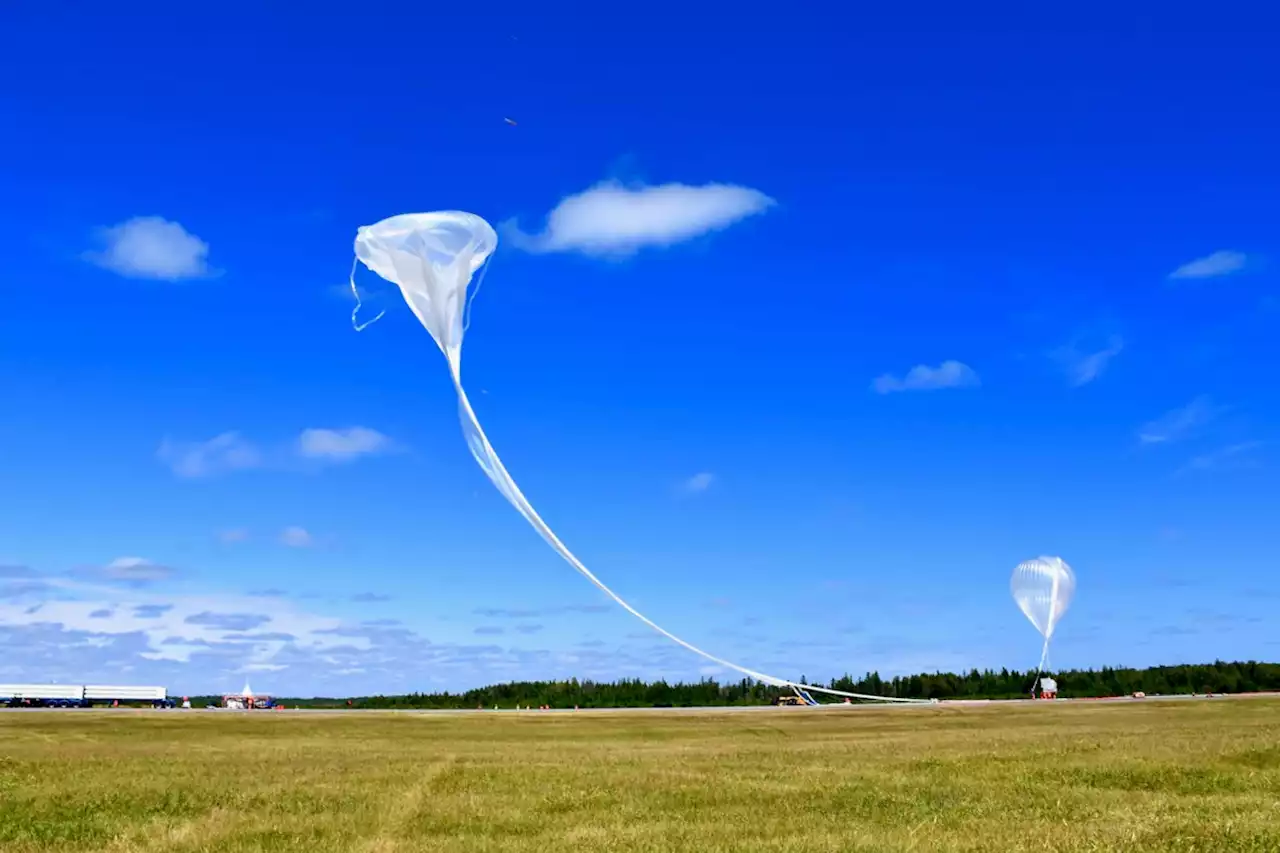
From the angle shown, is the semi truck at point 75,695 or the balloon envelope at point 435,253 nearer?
the balloon envelope at point 435,253

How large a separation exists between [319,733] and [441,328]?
162 ft

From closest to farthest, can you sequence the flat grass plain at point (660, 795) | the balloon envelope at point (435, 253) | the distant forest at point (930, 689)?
the flat grass plain at point (660, 795)
the balloon envelope at point (435, 253)
the distant forest at point (930, 689)

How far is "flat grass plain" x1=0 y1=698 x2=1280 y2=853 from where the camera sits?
20297 millimetres

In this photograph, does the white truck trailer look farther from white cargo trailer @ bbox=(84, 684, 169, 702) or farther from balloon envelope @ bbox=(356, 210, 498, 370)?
balloon envelope @ bbox=(356, 210, 498, 370)

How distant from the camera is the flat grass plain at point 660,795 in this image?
66.6 feet

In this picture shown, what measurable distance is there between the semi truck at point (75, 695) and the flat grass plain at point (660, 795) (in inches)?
4007

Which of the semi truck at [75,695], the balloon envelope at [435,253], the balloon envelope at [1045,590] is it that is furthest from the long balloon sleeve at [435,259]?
the semi truck at [75,695]

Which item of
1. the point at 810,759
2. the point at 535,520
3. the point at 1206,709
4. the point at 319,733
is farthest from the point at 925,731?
the point at 535,520

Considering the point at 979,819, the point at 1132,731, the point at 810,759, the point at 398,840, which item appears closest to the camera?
the point at 398,840

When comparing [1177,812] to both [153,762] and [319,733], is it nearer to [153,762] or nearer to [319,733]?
[153,762]

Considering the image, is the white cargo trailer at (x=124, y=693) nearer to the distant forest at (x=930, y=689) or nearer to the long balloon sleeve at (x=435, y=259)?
the distant forest at (x=930, y=689)

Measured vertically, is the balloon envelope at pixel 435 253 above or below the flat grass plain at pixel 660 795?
above

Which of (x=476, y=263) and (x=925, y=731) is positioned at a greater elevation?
(x=476, y=263)

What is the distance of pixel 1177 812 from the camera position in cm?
2256
